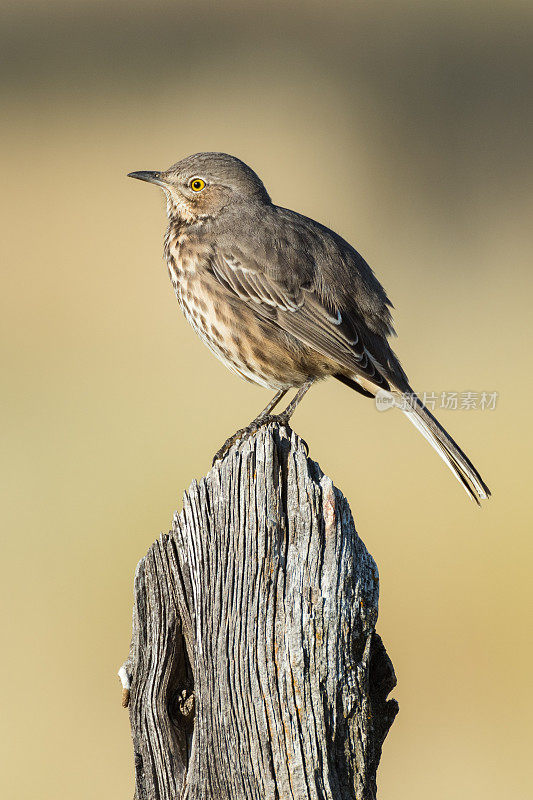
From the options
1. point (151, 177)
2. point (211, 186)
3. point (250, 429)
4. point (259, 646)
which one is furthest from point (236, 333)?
point (259, 646)

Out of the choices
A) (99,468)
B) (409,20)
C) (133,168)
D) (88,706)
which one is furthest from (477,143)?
(88,706)

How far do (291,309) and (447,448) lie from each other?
1.08 metres

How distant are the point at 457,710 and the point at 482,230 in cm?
723

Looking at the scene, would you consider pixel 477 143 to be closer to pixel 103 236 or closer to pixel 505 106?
pixel 505 106

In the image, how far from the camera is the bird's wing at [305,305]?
17.3 feet

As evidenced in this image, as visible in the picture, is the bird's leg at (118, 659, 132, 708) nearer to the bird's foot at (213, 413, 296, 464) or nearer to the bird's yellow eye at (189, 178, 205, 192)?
the bird's foot at (213, 413, 296, 464)

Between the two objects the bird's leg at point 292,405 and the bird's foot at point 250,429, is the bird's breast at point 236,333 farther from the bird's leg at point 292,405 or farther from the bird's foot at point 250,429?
the bird's foot at point 250,429

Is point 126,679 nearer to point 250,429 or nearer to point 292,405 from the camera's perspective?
point 250,429

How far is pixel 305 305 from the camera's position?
17.5 ft

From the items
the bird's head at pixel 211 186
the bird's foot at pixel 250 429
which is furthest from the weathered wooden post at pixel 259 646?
the bird's head at pixel 211 186

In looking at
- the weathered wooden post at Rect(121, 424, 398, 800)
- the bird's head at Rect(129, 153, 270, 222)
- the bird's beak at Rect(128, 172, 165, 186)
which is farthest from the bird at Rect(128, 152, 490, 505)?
the weathered wooden post at Rect(121, 424, 398, 800)

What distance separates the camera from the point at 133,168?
1321 cm

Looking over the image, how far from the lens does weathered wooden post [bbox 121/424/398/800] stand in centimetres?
302

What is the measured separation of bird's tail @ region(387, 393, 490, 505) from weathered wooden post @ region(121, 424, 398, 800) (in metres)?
2.06
